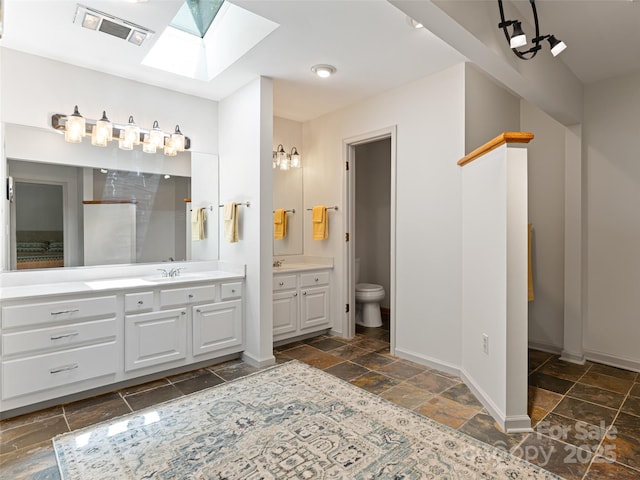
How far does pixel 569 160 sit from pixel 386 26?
226 centimetres

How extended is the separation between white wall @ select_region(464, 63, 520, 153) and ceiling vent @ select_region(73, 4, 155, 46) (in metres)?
2.45

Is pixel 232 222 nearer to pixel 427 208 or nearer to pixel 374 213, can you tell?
pixel 427 208

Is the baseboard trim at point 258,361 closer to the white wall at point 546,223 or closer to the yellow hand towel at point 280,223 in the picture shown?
the yellow hand towel at point 280,223

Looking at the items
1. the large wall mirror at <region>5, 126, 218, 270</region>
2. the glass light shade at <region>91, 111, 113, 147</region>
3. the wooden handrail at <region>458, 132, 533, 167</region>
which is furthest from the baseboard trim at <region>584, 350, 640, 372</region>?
the glass light shade at <region>91, 111, 113, 147</region>

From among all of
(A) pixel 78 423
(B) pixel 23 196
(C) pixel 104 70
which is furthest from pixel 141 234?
(A) pixel 78 423

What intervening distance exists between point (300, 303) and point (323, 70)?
2.28 meters

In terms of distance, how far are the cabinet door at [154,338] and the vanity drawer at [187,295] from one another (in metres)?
0.08

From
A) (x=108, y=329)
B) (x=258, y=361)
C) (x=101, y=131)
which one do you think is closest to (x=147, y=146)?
(x=101, y=131)

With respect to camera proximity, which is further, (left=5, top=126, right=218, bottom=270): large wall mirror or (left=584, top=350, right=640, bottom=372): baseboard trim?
(left=584, top=350, right=640, bottom=372): baseboard trim

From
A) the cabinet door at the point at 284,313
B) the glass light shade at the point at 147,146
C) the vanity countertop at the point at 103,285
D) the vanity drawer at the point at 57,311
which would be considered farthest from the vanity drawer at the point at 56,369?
the glass light shade at the point at 147,146

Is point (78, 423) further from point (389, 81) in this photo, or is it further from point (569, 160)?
point (569, 160)

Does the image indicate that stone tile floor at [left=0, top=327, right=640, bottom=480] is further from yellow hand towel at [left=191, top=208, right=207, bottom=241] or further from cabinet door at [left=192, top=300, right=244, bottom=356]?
yellow hand towel at [left=191, top=208, right=207, bottom=241]

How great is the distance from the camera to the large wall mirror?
278 cm

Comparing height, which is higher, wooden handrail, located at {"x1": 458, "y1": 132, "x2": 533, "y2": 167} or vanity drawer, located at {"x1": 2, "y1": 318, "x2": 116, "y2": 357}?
wooden handrail, located at {"x1": 458, "y1": 132, "x2": 533, "y2": 167}
